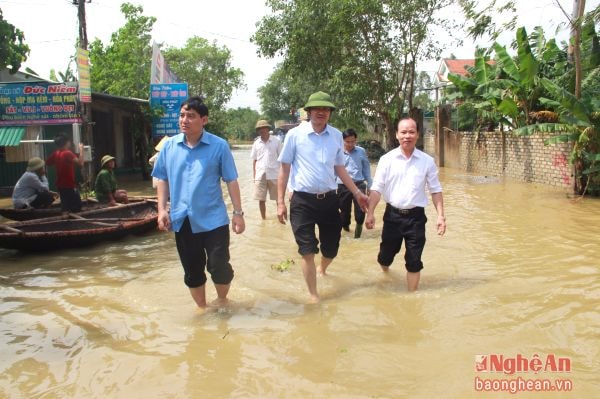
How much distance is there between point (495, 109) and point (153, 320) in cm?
1400

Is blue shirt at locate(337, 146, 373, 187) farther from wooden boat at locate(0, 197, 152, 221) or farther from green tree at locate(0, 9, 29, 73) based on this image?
green tree at locate(0, 9, 29, 73)

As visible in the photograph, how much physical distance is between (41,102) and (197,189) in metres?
10.5

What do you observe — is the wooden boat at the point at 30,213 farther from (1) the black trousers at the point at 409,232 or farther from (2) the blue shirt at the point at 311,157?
(1) the black trousers at the point at 409,232

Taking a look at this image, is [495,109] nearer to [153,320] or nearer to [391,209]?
[391,209]

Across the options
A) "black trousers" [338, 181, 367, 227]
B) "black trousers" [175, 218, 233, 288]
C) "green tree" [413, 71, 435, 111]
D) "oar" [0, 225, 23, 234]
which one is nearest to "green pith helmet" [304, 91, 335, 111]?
"black trousers" [175, 218, 233, 288]

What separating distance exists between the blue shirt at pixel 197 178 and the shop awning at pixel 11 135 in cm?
1057

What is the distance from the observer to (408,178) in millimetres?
4750

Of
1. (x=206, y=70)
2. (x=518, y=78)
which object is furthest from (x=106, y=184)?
(x=206, y=70)

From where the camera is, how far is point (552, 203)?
35.3 feet

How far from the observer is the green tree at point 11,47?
11062 mm

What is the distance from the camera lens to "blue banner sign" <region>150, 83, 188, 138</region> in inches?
639

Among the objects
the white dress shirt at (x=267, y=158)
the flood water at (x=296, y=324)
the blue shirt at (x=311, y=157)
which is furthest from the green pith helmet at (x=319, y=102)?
the white dress shirt at (x=267, y=158)

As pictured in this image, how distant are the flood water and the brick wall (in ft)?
21.5

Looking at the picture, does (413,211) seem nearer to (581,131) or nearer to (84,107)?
(581,131)
